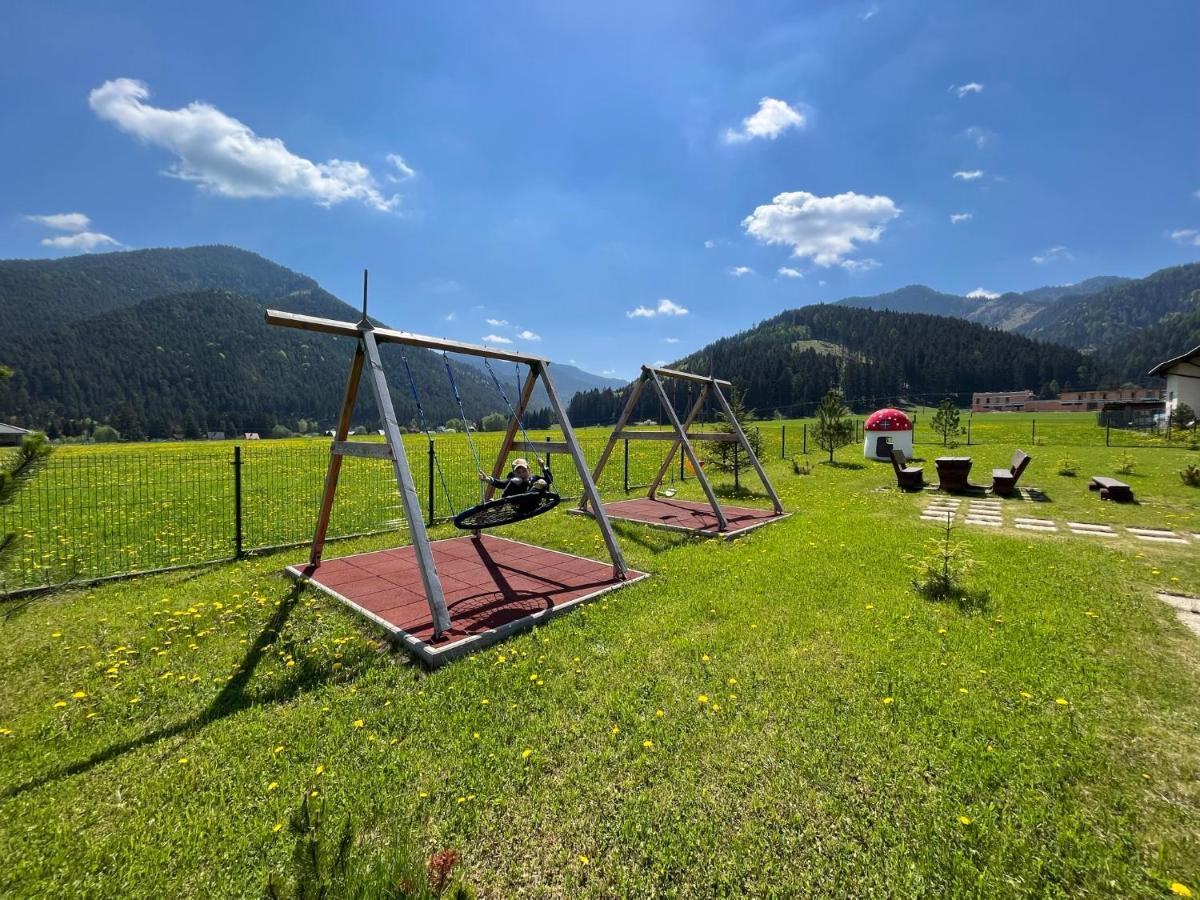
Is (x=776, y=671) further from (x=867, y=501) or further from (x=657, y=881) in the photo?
(x=867, y=501)

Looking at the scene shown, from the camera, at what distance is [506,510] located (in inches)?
265

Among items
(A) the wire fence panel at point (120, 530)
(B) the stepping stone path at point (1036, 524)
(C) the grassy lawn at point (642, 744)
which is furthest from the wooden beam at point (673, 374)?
(A) the wire fence panel at point (120, 530)

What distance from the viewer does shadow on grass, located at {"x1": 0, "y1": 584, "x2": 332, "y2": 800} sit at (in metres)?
2.94

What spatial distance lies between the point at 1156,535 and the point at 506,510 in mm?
10139

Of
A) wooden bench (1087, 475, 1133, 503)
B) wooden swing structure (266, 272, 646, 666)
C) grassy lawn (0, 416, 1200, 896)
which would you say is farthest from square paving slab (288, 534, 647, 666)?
wooden bench (1087, 475, 1133, 503)

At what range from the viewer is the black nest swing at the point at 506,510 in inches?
231

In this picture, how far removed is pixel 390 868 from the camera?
85.5 inches

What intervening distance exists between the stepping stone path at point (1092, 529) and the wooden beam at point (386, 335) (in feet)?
30.1

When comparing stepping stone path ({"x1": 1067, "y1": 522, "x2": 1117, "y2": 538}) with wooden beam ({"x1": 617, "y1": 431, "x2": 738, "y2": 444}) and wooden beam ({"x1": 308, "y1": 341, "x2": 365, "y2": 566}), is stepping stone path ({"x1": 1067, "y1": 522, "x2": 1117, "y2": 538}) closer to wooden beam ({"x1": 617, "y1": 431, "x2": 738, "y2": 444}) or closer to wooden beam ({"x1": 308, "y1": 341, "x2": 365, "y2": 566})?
wooden beam ({"x1": 617, "y1": 431, "x2": 738, "y2": 444})

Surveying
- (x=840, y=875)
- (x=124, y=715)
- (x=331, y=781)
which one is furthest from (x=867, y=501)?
(x=124, y=715)

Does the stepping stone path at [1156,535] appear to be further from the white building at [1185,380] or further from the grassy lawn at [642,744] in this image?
the white building at [1185,380]

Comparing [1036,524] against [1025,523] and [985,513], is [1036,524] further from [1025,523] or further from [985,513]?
[985,513]

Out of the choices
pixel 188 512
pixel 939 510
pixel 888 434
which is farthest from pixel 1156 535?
pixel 188 512

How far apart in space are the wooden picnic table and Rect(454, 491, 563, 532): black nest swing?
1114cm
